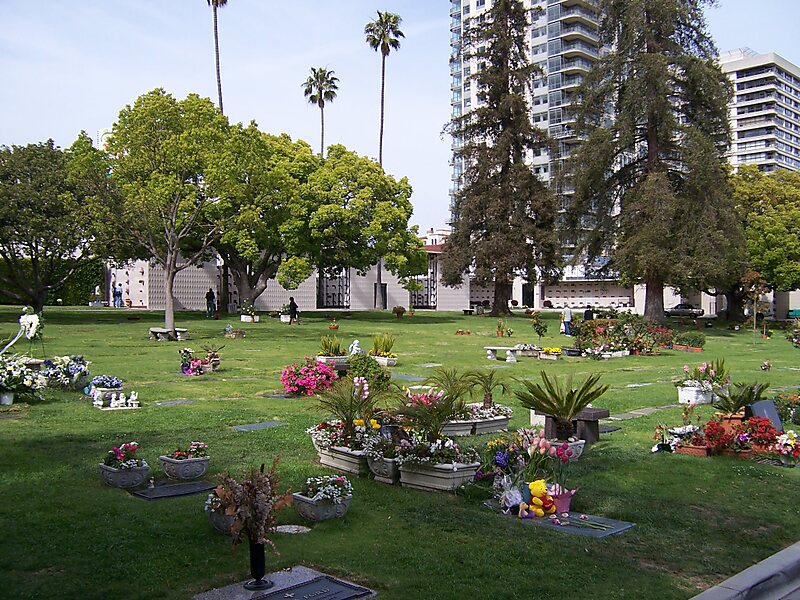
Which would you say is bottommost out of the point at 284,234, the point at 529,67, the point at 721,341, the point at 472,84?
the point at 721,341

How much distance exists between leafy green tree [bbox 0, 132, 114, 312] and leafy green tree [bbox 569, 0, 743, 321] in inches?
958

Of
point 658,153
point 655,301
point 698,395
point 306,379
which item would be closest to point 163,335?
point 306,379

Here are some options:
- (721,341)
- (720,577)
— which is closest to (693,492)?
(720,577)

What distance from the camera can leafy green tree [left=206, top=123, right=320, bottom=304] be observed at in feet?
92.7

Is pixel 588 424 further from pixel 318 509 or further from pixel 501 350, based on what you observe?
pixel 501 350

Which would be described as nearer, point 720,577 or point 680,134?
point 720,577

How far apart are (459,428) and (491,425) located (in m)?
0.61

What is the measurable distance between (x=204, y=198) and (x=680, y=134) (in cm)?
2677

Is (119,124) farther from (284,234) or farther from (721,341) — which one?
(721,341)

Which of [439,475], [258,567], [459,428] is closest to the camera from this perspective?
[258,567]

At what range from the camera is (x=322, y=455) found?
332 inches

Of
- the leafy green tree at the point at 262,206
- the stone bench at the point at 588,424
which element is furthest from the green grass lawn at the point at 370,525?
the leafy green tree at the point at 262,206

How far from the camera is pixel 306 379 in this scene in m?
13.8

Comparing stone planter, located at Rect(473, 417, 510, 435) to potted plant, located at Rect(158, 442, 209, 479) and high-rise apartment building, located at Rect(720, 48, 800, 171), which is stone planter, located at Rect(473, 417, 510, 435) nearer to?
potted plant, located at Rect(158, 442, 209, 479)
